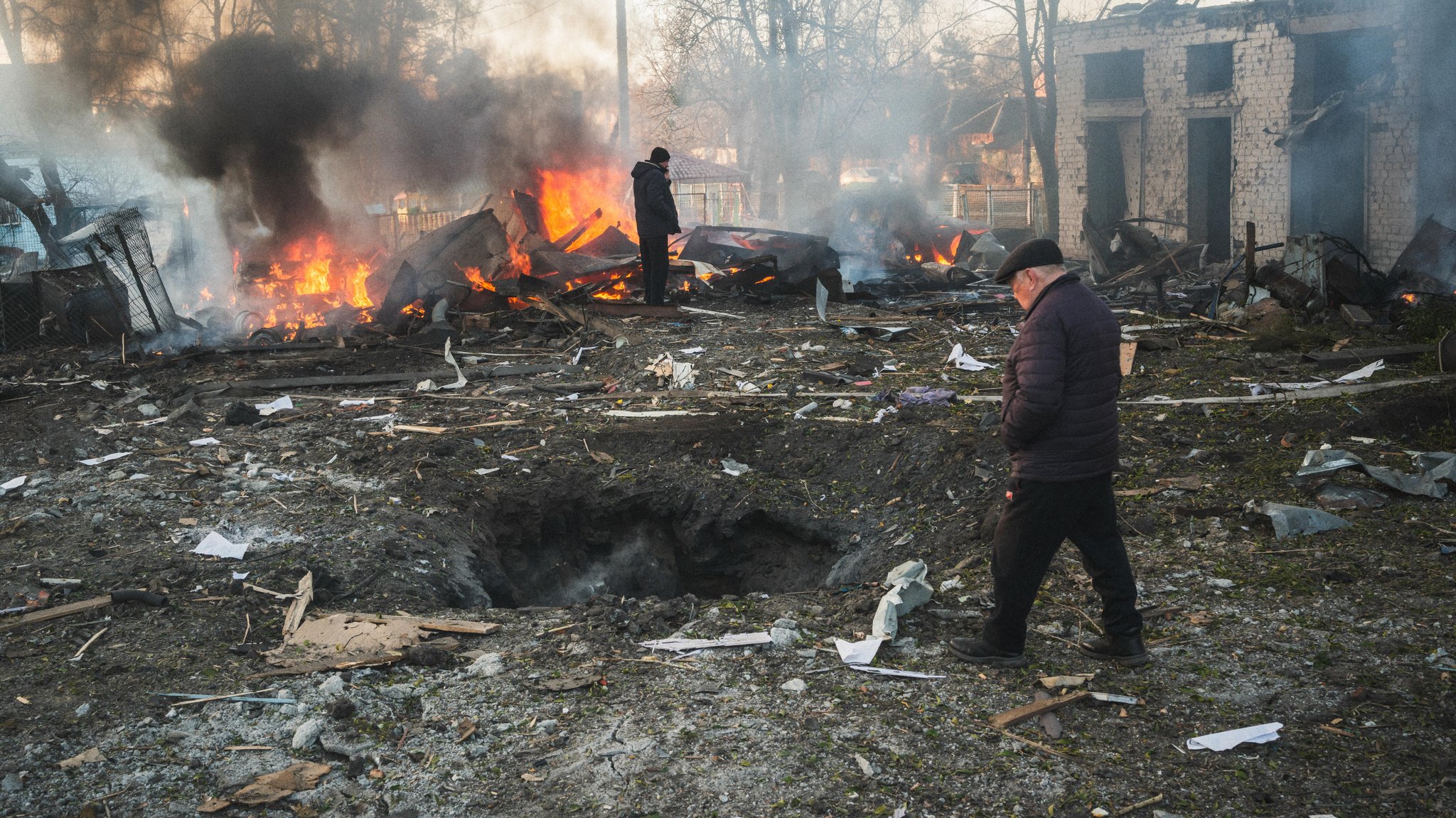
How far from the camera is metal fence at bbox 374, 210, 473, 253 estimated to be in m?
24.2

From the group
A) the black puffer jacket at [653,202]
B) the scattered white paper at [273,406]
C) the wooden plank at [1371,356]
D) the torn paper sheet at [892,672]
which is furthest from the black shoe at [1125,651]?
the black puffer jacket at [653,202]

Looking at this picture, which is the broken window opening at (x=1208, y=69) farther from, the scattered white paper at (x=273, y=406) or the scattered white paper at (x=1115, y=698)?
the scattered white paper at (x=1115, y=698)

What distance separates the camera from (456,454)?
744cm

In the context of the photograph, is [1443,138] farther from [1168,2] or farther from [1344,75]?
[1168,2]

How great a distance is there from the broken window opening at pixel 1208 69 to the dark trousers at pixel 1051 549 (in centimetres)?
1944

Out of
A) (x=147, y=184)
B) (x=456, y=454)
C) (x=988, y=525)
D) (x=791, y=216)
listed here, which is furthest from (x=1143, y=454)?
(x=147, y=184)

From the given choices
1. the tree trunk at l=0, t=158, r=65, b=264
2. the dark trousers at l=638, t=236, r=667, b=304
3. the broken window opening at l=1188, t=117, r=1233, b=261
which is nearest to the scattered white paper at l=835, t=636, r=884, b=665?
the dark trousers at l=638, t=236, r=667, b=304

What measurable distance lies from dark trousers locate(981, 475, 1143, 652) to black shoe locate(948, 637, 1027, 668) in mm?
31

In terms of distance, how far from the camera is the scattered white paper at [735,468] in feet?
23.9

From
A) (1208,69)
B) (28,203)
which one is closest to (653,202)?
(28,203)

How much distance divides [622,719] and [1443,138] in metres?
17.1

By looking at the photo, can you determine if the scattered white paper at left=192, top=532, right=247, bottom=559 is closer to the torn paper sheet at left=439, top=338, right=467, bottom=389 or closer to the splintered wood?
the splintered wood

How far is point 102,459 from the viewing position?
745 centimetres

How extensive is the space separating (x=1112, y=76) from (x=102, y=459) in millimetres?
21421
